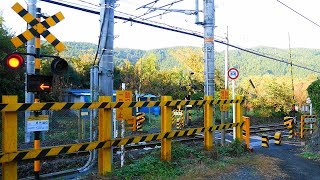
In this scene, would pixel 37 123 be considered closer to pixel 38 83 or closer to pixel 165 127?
pixel 38 83

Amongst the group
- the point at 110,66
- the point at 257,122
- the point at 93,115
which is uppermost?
the point at 110,66

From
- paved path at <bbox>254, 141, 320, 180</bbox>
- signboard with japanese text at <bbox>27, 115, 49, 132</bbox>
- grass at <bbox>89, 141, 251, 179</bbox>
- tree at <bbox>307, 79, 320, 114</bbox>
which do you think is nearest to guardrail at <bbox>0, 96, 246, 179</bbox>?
grass at <bbox>89, 141, 251, 179</bbox>

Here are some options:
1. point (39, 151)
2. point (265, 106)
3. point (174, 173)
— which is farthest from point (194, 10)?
point (265, 106)

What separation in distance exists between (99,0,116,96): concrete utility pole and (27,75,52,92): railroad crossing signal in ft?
5.36

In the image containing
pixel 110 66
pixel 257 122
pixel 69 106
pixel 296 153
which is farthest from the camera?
pixel 257 122

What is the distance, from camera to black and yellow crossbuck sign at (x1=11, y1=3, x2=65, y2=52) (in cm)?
648

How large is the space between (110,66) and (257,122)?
79.0 ft

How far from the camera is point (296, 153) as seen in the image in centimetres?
1114

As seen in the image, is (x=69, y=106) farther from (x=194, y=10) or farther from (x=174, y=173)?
(x=194, y=10)

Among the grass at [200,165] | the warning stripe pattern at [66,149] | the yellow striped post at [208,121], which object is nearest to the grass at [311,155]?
the grass at [200,165]

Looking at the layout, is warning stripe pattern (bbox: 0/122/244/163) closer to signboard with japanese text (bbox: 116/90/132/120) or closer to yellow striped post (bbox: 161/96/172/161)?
yellow striped post (bbox: 161/96/172/161)

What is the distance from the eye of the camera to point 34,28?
6.70 meters

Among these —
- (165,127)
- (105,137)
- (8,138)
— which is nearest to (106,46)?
(165,127)

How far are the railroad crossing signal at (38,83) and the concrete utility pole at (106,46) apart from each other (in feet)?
5.36
